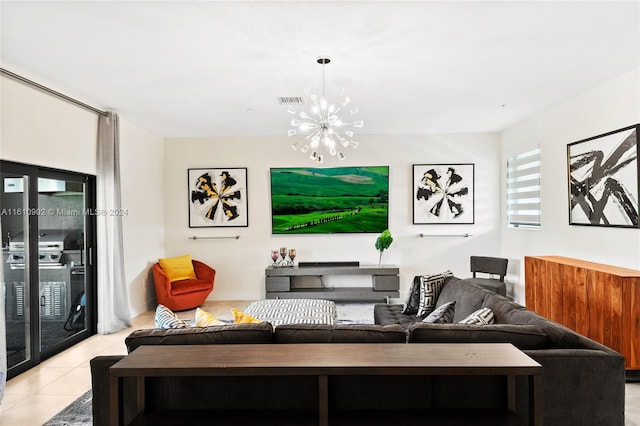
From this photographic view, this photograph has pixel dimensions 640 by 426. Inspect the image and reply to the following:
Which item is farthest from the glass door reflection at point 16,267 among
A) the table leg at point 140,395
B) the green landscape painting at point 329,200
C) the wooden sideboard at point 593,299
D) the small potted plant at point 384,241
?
the wooden sideboard at point 593,299

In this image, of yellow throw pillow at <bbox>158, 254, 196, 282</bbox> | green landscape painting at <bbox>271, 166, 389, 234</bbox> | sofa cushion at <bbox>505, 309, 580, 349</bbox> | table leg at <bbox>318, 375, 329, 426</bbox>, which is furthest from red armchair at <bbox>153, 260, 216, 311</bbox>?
sofa cushion at <bbox>505, 309, 580, 349</bbox>

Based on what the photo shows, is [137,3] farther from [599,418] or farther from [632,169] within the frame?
[632,169]

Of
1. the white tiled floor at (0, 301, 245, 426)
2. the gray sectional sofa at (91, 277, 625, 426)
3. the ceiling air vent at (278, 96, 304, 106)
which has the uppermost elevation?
the ceiling air vent at (278, 96, 304, 106)

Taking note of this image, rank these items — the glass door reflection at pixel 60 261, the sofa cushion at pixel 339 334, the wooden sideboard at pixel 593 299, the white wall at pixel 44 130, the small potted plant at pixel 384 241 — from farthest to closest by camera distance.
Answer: the small potted plant at pixel 384 241
the glass door reflection at pixel 60 261
the white wall at pixel 44 130
the wooden sideboard at pixel 593 299
the sofa cushion at pixel 339 334

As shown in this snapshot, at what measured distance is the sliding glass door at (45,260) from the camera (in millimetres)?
3514

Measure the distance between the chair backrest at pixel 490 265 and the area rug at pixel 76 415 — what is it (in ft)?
16.5

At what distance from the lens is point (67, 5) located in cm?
242

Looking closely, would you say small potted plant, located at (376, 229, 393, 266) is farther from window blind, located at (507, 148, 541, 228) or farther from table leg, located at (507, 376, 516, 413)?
table leg, located at (507, 376, 516, 413)

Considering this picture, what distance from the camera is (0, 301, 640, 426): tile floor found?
2766mm

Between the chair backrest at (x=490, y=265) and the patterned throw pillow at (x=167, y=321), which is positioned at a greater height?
the patterned throw pillow at (x=167, y=321)

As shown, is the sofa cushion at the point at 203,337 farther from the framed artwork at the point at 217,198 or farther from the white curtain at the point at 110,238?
the framed artwork at the point at 217,198

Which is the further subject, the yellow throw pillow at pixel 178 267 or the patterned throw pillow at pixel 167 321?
the yellow throw pillow at pixel 178 267

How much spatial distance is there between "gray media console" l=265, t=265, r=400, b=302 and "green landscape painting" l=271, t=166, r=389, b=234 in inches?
28.5

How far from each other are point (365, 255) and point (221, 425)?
4.85 m
